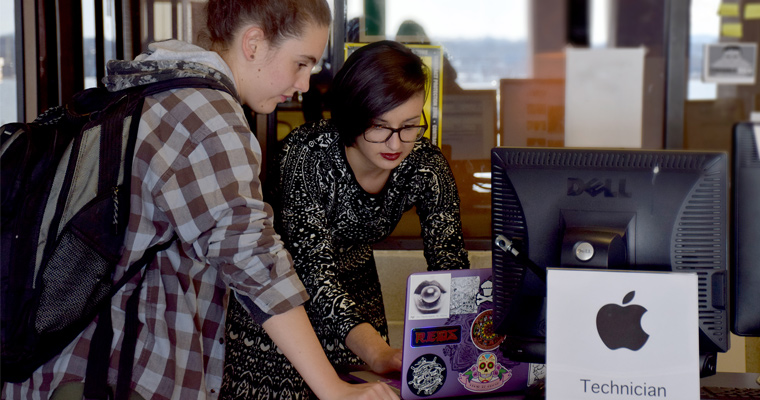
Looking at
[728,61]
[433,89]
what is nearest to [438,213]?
[433,89]

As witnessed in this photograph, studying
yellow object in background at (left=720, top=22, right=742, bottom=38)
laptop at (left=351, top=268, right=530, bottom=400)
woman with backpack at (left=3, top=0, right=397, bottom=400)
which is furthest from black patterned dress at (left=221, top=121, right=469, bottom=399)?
yellow object in background at (left=720, top=22, right=742, bottom=38)

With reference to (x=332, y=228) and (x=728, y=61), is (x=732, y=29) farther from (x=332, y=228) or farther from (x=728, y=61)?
(x=332, y=228)

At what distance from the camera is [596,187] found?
1.15m

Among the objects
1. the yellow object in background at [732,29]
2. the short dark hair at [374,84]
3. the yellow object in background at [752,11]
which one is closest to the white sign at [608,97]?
the yellow object in background at [732,29]

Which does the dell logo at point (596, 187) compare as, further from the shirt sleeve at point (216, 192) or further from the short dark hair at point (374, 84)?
the short dark hair at point (374, 84)

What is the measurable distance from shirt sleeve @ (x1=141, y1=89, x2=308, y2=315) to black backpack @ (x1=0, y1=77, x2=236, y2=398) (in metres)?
0.06

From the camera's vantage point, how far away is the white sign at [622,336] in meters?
1.03

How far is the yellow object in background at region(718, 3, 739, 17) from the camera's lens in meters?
3.02

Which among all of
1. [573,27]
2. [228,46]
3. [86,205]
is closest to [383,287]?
[573,27]

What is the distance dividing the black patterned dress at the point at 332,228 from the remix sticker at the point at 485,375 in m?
0.40

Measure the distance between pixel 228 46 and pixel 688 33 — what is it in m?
2.26

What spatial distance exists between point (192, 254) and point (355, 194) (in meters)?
0.70

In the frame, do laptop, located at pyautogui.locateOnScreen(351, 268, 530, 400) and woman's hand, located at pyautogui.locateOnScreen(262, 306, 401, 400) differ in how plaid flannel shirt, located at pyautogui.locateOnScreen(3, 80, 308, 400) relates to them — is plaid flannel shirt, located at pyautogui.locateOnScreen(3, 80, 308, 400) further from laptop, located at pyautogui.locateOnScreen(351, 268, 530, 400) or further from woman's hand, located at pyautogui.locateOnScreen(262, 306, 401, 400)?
laptop, located at pyautogui.locateOnScreen(351, 268, 530, 400)

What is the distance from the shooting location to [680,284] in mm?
1043
